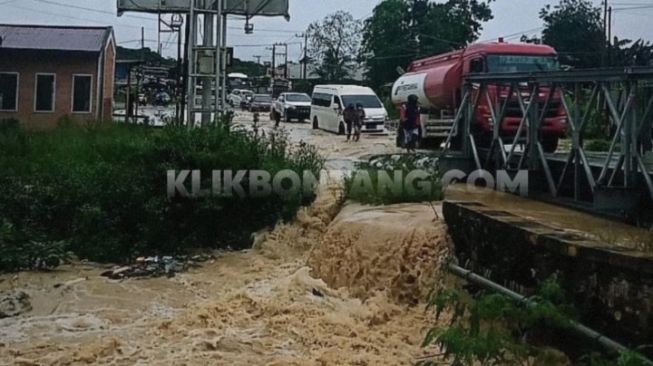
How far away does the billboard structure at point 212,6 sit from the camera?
22.2 m

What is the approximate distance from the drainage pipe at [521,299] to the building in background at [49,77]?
23.9m

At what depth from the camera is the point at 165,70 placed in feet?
156

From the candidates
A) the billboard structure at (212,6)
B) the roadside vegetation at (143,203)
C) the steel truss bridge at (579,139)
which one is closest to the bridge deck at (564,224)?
the steel truss bridge at (579,139)

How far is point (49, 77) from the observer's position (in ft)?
103

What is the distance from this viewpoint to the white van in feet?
114

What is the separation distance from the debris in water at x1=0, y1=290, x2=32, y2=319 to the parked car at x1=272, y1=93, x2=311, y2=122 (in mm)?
32896

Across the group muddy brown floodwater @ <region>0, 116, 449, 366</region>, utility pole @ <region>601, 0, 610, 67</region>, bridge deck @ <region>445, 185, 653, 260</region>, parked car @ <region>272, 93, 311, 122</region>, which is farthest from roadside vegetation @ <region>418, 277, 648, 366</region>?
parked car @ <region>272, 93, 311, 122</region>

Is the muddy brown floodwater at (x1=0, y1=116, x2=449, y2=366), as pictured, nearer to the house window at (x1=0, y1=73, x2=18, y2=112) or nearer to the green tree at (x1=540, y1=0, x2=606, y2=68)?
the house window at (x1=0, y1=73, x2=18, y2=112)

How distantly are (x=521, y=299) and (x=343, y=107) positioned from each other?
28169mm

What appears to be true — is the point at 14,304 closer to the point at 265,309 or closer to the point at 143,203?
the point at 265,309

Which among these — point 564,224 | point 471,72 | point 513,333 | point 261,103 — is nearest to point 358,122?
point 471,72

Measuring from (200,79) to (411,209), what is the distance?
1073 cm

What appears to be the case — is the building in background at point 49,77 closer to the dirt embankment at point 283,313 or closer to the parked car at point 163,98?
the parked car at point 163,98

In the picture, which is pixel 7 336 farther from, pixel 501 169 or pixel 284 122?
pixel 284 122
